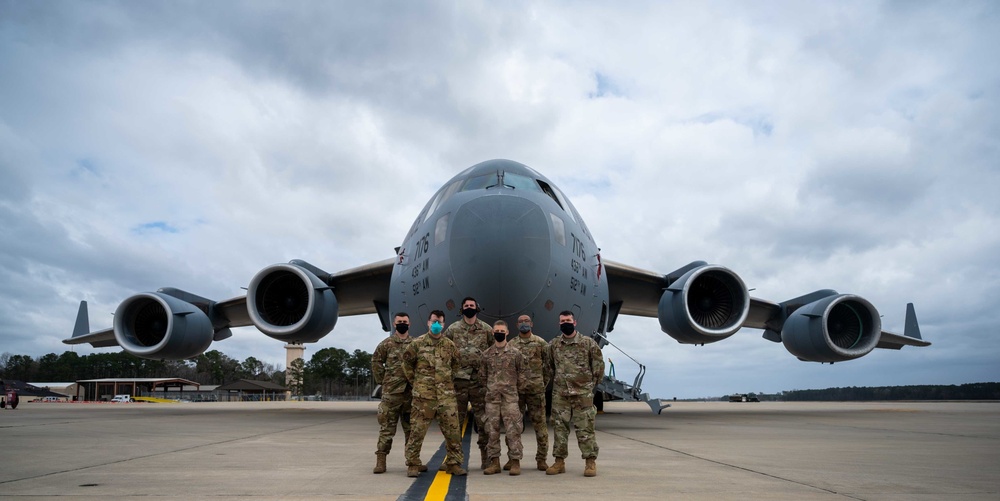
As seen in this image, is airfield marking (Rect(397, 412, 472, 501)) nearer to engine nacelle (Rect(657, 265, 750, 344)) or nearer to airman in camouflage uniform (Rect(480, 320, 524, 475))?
airman in camouflage uniform (Rect(480, 320, 524, 475))

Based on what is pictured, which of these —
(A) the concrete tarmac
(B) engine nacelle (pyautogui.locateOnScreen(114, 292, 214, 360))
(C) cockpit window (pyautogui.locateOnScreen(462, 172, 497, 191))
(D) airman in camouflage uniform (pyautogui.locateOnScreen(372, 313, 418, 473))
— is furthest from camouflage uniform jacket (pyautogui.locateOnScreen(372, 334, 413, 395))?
(B) engine nacelle (pyautogui.locateOnScreen(114, 292, 214, 360))

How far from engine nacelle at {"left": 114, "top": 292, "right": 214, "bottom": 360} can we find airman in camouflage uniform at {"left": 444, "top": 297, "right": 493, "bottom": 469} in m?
10.6

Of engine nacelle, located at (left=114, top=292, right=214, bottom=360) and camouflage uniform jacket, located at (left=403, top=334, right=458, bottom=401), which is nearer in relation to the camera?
camouflage uniform jacket, located at (left=403, top=334, right=458, bottom=401)

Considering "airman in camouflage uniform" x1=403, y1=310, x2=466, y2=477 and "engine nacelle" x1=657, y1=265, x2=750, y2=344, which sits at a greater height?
"engine nacelle" x1=657, y1=265, x2=750, y2=344

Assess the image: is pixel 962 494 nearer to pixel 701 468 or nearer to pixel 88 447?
pixel 701 468

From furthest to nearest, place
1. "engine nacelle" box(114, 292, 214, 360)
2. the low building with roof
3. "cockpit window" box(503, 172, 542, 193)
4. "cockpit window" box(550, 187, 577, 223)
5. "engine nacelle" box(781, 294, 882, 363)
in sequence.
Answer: the low building with roof < "engine nacelle" box(114, 292, 214, 360) < "engine nacelle" box(781, 294, 882, 363) < "cockpit window" box(550, 187, 577, 223) < "cockpit window" box(503, 172, 542, 193)

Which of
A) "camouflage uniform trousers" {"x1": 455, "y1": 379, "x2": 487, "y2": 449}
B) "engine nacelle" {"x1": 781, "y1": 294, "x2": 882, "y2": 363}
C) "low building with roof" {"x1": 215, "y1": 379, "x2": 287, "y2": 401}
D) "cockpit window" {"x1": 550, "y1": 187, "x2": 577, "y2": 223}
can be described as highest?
"cockpit window" {"x1": 550, "y1": 187, "x2": 577, "y2": 223}

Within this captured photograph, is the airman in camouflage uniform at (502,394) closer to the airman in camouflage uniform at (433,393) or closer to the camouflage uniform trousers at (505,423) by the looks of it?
the camouflage uniform trousers at (505,423)

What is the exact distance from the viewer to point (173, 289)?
52.5 ft

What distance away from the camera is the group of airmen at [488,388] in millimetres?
5633

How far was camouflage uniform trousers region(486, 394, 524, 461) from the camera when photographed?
19.0 feet

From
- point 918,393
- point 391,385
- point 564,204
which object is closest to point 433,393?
point 391,385

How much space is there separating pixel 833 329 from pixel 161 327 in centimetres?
1576

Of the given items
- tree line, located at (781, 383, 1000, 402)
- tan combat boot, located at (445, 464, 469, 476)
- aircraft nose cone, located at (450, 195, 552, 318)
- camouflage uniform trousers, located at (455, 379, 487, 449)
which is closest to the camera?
tan combat boot, located at (445, 464, 469, 476)
